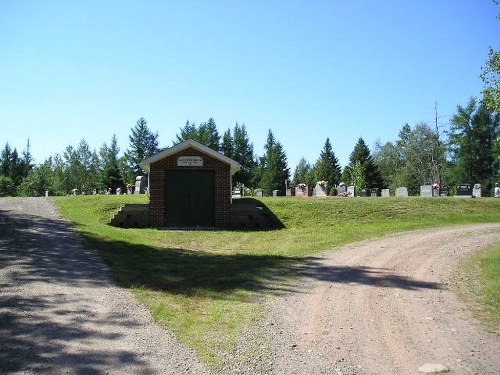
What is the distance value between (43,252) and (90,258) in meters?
1.05

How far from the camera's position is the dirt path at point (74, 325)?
4070mm

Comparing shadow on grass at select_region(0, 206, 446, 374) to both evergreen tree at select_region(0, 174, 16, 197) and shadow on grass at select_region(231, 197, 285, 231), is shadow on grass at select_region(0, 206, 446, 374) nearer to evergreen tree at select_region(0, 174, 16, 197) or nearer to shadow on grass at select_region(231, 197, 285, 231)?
shadow on grass at select_region(231, 197, 285, 231)

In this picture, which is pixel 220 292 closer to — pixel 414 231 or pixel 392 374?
pixel 392 374

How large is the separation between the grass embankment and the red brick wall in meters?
2.12

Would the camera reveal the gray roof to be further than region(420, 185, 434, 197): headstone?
No

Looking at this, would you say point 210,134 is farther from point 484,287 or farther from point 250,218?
point 484,287

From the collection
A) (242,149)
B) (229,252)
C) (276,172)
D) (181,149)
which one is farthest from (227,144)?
(229,252)

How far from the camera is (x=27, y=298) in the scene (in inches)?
234

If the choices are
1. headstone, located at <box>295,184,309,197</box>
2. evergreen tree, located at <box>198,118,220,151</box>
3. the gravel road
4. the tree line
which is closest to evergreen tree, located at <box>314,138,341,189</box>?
the tree line

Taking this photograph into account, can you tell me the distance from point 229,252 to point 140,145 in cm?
7828

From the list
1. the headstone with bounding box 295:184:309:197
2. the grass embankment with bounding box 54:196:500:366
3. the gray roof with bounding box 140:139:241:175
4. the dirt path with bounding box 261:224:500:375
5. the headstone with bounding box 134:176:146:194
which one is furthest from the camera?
the headstone with bounding box 295:184:309:197

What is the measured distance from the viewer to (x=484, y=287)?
7.22 meters

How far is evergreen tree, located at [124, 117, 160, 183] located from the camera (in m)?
84.5

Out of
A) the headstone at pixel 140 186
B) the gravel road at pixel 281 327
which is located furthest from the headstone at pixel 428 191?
the gravel road at pixel 281 327
